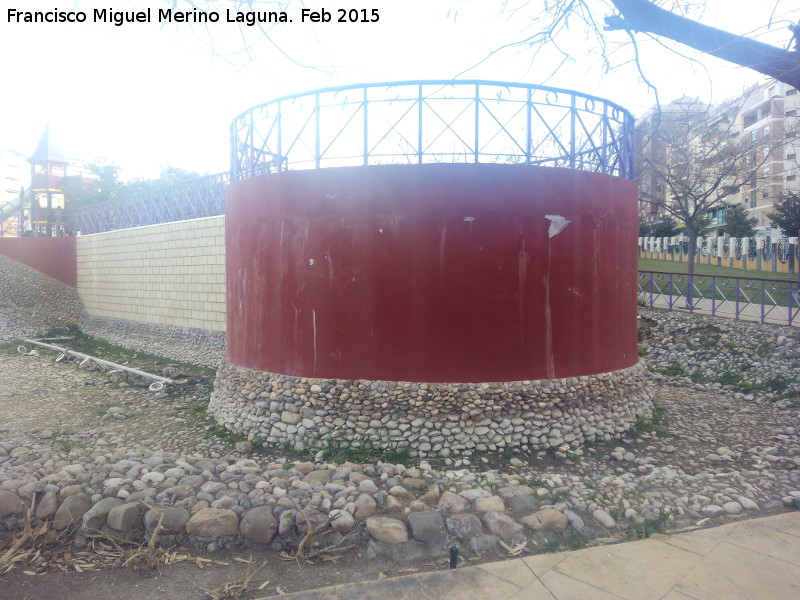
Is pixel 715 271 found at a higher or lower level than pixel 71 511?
higher

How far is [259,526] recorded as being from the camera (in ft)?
14.5

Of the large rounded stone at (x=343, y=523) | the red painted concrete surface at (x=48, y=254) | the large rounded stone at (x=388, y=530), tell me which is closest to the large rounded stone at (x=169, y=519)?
the large rounded stone at (x=343, y=523)

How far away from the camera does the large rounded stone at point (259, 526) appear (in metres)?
4.41

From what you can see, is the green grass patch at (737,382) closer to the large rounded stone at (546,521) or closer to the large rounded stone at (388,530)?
the large rounded stone at (546,521)

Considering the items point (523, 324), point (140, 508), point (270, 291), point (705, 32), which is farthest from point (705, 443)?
point (140, 508)

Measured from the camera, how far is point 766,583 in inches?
151

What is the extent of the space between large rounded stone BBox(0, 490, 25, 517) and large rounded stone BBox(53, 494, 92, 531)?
40cm

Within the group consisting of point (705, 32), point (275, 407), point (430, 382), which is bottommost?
point (275, 407)

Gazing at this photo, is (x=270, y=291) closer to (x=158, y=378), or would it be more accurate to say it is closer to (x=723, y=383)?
(x=158, y=378)

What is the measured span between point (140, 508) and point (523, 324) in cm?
475

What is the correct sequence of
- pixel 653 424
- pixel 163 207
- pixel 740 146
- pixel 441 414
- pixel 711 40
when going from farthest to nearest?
pixel 740 146
pixel 163 207
pixel 653 424
pixel 441 414
pixel 711 40

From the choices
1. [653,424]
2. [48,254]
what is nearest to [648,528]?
[653,424]

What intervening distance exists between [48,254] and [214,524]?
2095 centimetres

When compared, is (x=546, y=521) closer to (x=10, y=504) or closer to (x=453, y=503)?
(x=453, y=503)
